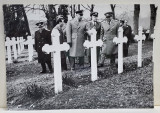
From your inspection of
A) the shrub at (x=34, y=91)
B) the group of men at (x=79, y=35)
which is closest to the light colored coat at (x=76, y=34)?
the group of men at (x=79, y=35)

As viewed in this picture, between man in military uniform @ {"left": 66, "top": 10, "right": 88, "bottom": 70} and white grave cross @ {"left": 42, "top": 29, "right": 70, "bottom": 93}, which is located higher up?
man in military uniform @ {"left": 66, "top": 10, "right": 88, "bottom": 70}

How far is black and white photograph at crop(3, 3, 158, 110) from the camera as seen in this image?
2.11 m

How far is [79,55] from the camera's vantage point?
216 centimetres

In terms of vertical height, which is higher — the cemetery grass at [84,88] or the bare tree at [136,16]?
the bare tree at [136,16]

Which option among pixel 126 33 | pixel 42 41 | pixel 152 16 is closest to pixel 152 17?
pixel 152 16

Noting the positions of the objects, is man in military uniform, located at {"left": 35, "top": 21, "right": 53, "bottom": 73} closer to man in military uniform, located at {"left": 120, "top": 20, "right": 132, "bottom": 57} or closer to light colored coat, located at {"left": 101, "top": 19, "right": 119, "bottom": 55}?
light colored coat, located at {"left": 101, "top": 19, "right": 119, "bottom": 55}

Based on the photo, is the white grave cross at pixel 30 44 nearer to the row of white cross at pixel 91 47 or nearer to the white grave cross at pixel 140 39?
the row of white cross at pixel 91 47

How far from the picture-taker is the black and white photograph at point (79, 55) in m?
2.11

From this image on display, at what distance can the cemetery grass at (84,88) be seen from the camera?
7.07 ft

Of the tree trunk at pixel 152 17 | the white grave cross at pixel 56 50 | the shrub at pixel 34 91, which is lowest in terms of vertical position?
the shrub at pixel 34 91

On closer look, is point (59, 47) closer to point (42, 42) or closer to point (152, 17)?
point (42, 42)

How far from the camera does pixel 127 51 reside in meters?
2.17

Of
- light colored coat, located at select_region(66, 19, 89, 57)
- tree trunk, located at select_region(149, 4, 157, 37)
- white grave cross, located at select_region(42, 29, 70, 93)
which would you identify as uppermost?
tree trunk, located at select_region(149, 4, 157, 37)

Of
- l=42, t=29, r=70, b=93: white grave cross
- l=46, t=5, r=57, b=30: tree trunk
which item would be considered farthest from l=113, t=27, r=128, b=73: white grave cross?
l=46, t=5, r=57, b=30: tree trunk
